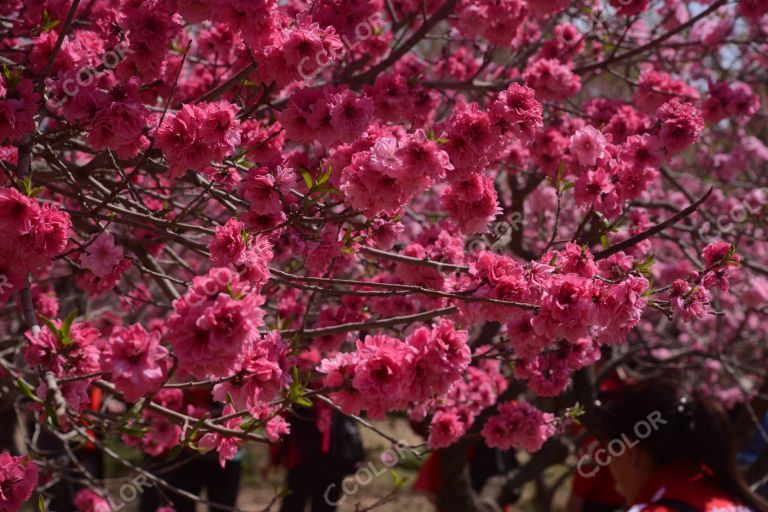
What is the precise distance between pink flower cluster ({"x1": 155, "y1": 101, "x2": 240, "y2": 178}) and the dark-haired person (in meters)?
1.79

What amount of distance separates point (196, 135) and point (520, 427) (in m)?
1.82

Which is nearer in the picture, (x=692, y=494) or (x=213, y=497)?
(x=692, y=494)

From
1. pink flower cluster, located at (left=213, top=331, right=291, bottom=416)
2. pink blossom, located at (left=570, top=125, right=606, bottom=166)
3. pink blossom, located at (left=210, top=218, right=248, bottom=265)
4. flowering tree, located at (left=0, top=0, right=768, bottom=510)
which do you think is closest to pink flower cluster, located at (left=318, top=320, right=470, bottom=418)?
flowering tree, located at (left=0, top=0, right=768, bottom=510)

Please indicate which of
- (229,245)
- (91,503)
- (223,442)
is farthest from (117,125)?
(91,503)

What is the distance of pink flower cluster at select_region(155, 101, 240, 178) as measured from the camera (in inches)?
79.2

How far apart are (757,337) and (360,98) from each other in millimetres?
6307

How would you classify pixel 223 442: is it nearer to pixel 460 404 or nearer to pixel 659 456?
pixel 460 404

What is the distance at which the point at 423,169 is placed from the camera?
6.37 ft

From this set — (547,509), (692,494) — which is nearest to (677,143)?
(692,494)

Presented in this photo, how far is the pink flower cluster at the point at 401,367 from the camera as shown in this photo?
1.71 metres

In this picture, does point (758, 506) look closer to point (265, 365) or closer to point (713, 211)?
point (265, 365)

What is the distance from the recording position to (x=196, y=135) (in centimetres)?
203

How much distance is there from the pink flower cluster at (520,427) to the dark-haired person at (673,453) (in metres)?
0.27

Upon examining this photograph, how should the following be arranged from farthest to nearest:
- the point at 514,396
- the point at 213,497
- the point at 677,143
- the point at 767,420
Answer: the point at 767,420 → the point at 213,497 → the point at 514,396 → the point at 677,143
